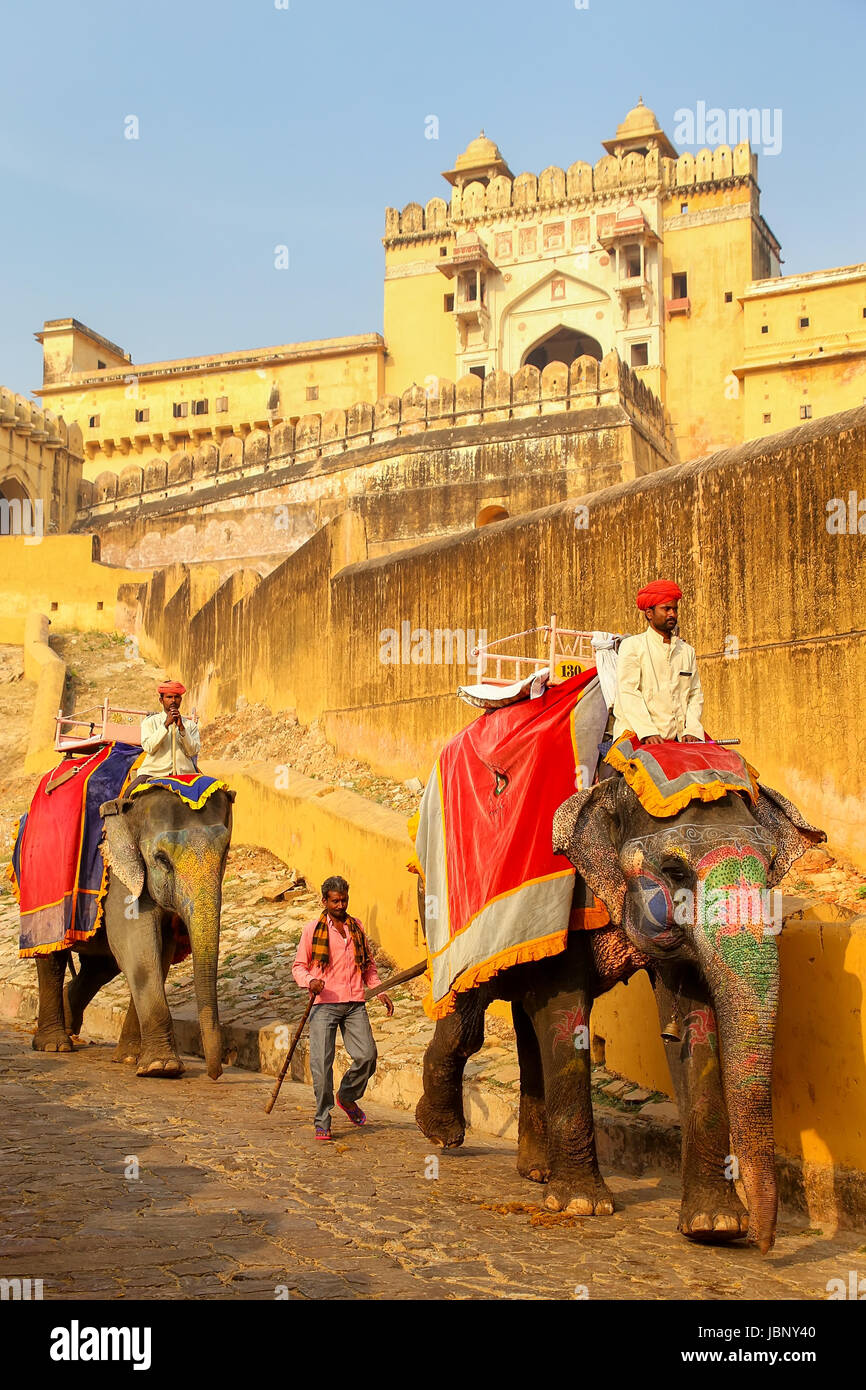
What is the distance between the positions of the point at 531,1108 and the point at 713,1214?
156cm

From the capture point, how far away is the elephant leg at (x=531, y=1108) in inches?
245

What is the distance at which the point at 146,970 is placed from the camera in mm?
8906

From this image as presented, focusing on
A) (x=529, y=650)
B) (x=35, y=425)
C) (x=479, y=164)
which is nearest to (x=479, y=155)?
(x=479, y=164)

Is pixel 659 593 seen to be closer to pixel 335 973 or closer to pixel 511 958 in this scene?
pixel 511 958

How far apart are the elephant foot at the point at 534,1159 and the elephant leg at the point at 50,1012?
4.62 meters

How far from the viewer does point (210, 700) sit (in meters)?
22.5

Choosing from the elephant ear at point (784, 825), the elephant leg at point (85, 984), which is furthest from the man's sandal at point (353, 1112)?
the elephant leg at point (85, 984)

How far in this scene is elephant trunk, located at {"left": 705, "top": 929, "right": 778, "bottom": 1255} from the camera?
4.47 m

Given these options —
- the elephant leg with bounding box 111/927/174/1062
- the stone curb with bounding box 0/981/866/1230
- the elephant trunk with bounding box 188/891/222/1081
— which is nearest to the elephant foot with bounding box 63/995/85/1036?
the stone curb with bounding box 0/981/866/1230

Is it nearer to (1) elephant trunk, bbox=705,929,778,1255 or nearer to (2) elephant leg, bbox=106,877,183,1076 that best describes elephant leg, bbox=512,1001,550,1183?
(1) elephant trunk, bbox=705,929,778,1255

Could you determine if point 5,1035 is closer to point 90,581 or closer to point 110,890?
point 110,890
